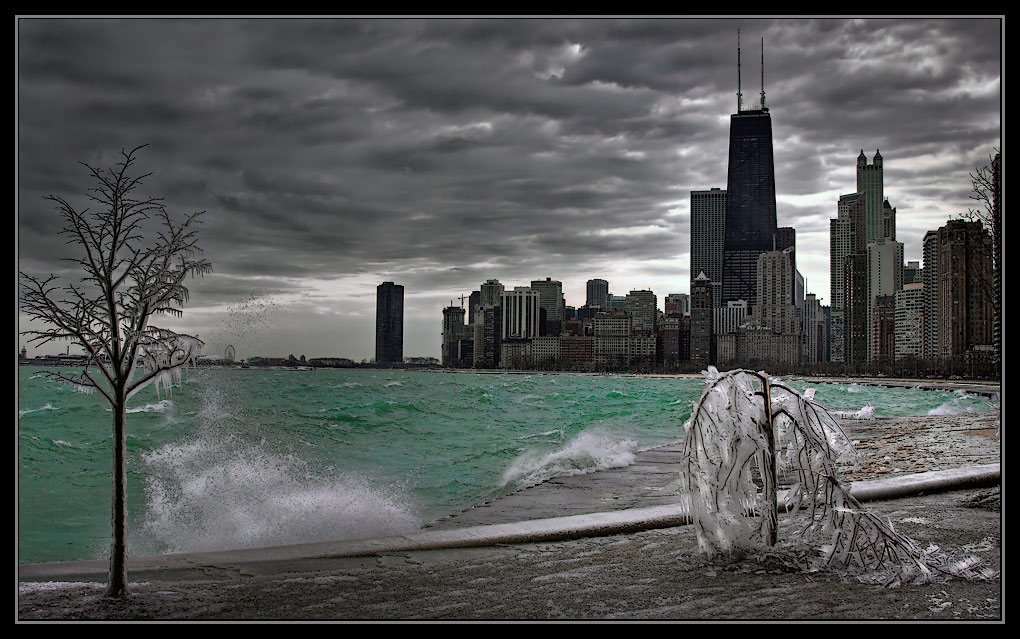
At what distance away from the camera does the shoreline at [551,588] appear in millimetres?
4906

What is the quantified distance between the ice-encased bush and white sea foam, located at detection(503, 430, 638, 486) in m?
8.61

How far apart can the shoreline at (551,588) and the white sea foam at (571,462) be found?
7889 millimetres

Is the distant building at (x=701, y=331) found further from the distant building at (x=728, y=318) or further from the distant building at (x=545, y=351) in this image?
the distant building at (x=545, y=351)

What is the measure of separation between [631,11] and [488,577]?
14.2 feet

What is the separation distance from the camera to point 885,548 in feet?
18.2

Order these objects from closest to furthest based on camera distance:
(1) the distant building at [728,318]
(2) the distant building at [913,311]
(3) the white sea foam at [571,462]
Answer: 1. (3) the white sea foam at [571,462]
2. (2) the distant building at [913,311]
3. (1) the distant building at [728,318]

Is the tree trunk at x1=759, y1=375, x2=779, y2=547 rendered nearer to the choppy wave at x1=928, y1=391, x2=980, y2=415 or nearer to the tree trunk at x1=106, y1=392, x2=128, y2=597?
the tree trunk at x1=106, y1=392, x2=128, y2=597

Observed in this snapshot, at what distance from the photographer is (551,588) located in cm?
555

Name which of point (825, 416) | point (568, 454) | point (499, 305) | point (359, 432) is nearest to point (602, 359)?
point (499, 305)

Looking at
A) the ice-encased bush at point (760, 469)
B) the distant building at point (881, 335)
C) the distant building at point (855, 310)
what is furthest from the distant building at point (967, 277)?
the distant building at point (855, 310)

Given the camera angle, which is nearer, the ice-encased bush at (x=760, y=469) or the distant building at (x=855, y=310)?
the ice-encased bush at (x=760, y=469)

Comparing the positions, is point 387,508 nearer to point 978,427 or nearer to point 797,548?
point 797,548

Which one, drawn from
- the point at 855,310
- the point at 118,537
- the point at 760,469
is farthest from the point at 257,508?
the point at 855,310

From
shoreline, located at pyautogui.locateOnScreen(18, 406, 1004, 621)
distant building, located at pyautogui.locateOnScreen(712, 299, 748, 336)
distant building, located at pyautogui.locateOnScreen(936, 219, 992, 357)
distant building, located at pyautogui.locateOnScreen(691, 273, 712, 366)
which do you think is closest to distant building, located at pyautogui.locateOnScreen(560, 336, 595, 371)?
distant building, located at pyautogui.locateOnScreen(691, 273, 712, 366)
